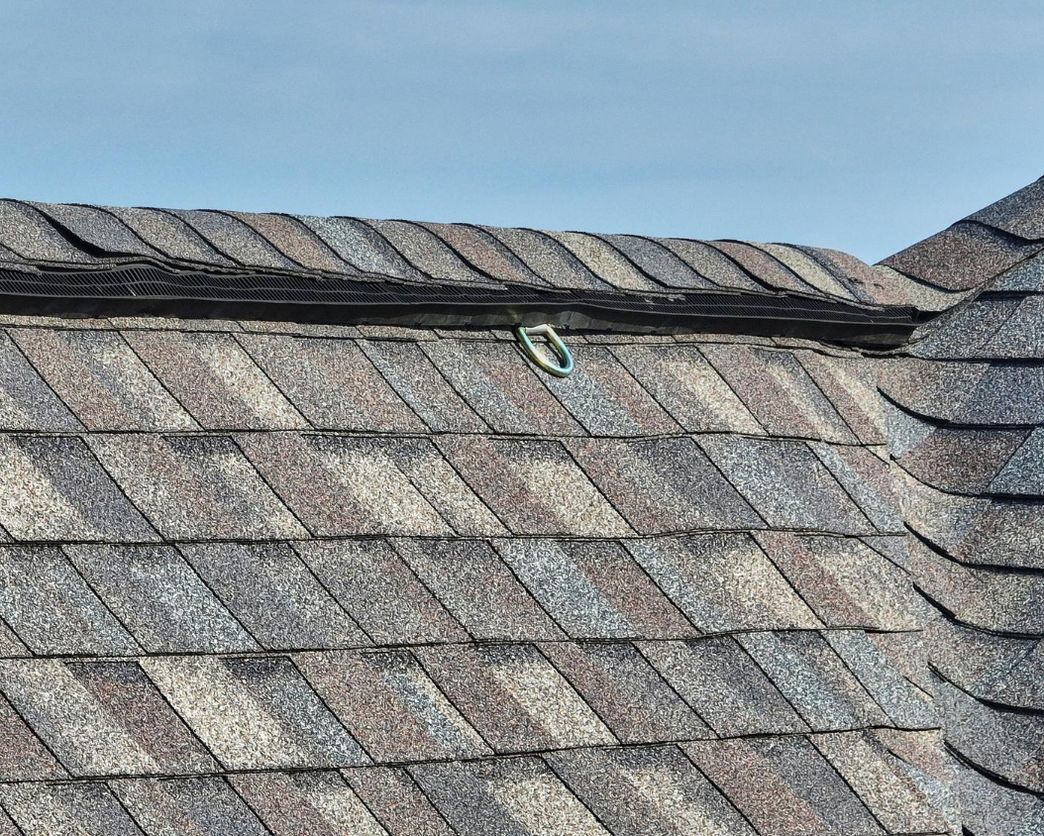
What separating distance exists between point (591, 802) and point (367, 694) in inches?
23.6

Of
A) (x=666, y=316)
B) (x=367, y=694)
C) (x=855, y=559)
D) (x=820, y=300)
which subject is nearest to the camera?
(x=367, y=694)

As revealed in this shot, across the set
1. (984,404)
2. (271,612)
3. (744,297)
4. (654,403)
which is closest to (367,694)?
(271,612)

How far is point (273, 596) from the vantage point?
391 cm

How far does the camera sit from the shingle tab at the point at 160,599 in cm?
371

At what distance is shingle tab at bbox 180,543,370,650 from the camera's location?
3848 mm

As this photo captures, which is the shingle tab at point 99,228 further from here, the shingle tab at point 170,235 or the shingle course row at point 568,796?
the shingle course row at point 568,796

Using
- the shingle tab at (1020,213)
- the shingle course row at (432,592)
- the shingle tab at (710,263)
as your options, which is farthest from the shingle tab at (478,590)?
the shingle tab at (1020,213)

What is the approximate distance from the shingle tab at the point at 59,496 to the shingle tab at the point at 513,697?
794mm

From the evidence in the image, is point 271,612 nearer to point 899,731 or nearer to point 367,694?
point 367,694

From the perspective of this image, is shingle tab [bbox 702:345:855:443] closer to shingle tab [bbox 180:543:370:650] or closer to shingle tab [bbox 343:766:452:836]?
shingle tab [bbox 180:543:370:650]

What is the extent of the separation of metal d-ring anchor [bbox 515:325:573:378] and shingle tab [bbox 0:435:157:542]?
4.85 feet

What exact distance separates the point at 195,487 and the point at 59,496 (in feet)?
1.15

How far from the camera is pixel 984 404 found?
557 centimetres

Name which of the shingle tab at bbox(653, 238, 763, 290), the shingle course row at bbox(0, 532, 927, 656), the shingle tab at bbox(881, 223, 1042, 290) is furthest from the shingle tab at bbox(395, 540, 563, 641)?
the shingle tab at bbox(881, 223, 1042, 290)
